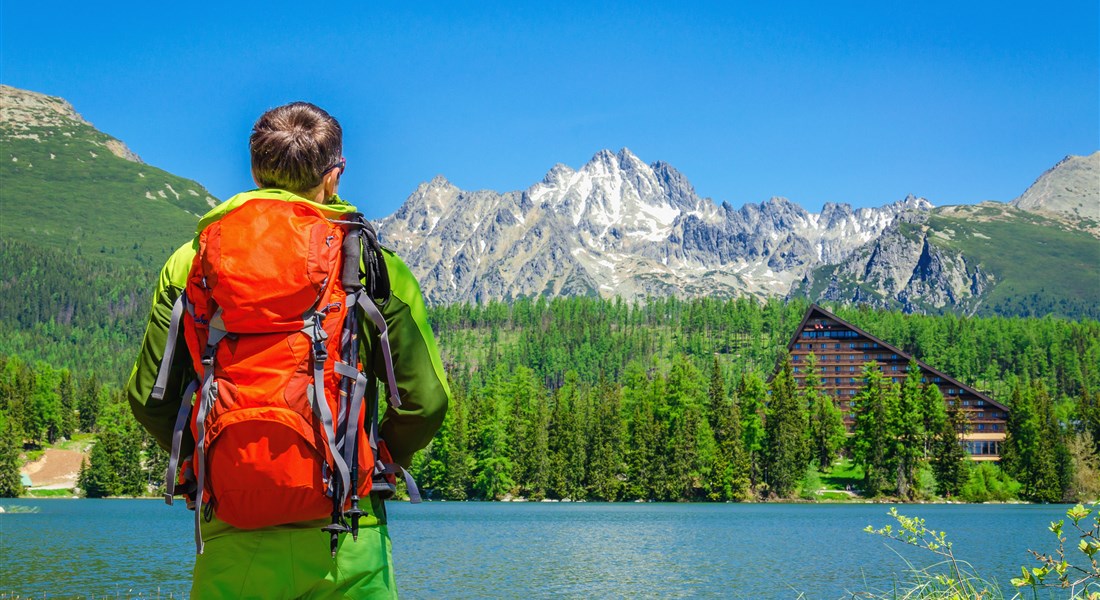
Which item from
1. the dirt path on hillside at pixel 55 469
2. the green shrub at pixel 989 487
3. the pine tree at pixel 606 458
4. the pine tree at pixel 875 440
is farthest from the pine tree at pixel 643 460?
Result: the dirt path on hillside at pixel 55 469

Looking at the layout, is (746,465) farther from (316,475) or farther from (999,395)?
(316,475)

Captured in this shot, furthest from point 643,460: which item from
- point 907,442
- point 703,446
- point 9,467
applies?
point 9,467

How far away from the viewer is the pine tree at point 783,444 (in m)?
96.2

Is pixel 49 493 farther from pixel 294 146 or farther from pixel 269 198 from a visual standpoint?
pixel 269 198

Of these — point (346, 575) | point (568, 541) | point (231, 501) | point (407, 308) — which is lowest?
point (568, 541)

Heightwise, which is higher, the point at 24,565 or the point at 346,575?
the point at 346,575

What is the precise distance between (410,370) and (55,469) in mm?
117659

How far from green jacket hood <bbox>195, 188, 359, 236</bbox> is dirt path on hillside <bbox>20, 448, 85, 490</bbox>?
107 metres

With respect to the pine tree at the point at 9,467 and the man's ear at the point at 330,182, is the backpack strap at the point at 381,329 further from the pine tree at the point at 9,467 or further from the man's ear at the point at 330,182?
the pine tree at the point at 9,467

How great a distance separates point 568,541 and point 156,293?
45.8m

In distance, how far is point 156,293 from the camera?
4617 mm

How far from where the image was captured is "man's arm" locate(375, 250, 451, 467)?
436cm

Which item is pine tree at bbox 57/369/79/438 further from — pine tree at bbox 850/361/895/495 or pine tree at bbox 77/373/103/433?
pine tree at bbox 850/361/895/495

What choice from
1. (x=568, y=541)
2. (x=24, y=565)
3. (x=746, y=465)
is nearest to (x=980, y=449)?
(x=746, y=465)
